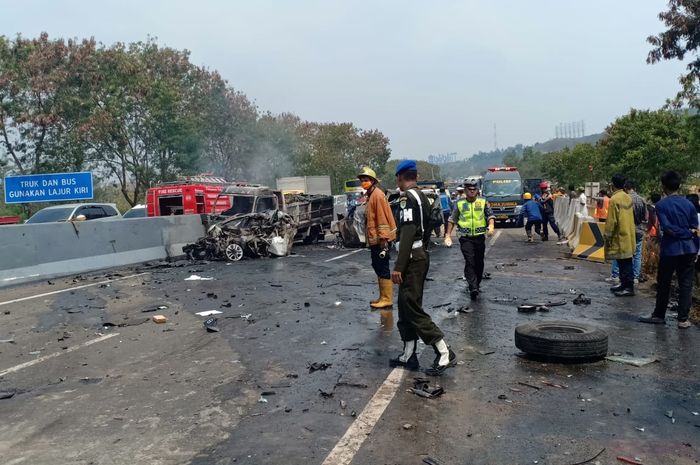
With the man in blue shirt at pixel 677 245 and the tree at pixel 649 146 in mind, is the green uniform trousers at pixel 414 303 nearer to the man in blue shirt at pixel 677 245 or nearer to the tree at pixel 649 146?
the man in blue shirt at pixel 677 245

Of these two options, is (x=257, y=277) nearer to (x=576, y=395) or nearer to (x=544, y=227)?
(x=576, y=395)

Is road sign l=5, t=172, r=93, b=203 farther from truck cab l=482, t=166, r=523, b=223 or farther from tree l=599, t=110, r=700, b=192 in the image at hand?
tree l=599, t=110, r=700, b=192

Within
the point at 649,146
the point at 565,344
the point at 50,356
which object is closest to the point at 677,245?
the point at 565,344

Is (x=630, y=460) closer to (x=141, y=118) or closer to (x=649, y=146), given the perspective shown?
(x=141, y=118)

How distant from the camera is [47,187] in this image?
1830cm

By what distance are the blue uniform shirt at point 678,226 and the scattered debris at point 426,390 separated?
426 cm

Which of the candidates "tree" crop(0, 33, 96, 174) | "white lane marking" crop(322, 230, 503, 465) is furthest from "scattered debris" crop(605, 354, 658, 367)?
"tree" crop(0, 33, 96, 174)

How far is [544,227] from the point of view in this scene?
68.8 ft

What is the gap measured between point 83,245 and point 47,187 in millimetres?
5152

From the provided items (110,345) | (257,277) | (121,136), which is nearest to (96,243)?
(257,277)

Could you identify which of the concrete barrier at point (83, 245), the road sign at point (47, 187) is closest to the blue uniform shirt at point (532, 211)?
the concrete barrier at point (83, 245)

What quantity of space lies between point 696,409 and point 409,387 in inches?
88.3

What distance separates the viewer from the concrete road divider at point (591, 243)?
14562 mm

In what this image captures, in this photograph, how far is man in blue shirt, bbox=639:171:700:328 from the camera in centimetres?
740
